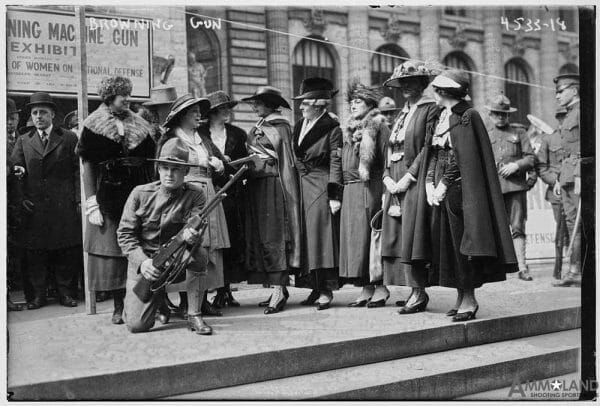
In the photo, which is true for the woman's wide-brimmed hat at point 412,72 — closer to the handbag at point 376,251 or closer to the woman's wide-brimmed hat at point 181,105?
the handbag at point 376,251

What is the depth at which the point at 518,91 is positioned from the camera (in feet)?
50.8

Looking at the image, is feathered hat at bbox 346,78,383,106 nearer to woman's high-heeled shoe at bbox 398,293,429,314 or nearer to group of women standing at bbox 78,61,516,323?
group of women standing at bbox 78,61,516,323

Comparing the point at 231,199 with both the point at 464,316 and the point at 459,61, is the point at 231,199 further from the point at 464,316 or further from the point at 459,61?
the point at 459,61

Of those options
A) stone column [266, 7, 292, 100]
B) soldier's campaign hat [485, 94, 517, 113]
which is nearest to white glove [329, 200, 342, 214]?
soldier's campaign hat [485, 94, 517, 113]

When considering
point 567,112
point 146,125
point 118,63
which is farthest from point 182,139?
point 567,112

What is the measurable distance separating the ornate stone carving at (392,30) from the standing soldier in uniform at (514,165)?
184cm

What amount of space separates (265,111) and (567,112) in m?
3.76

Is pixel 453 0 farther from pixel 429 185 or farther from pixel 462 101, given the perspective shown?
pixel 429 185

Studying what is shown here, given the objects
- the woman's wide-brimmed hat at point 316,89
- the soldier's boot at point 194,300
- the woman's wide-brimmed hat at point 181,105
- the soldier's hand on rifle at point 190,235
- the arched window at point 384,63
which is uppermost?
the arched window at point 384,63

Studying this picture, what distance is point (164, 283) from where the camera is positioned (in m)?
5.30

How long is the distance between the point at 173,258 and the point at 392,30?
21.1 ft

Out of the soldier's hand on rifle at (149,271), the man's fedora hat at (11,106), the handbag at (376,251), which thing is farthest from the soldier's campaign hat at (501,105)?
the man's fedora hat at (11,106)

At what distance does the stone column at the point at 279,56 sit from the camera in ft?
35.7

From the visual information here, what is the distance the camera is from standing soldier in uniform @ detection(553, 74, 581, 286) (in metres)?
8.23
